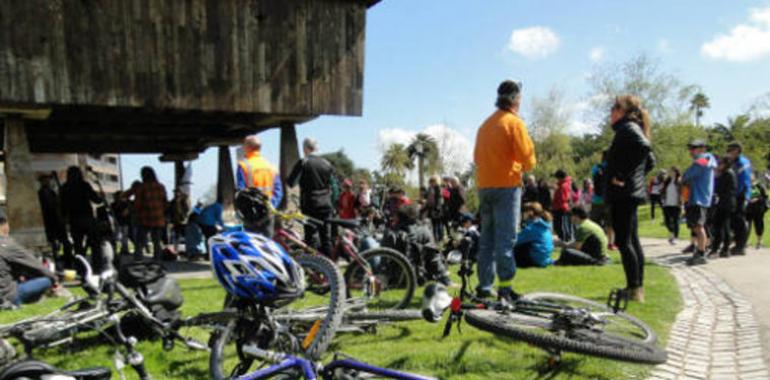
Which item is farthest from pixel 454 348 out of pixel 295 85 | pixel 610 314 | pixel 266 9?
pixel 266 9

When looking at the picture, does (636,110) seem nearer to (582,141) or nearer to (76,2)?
(76,2)

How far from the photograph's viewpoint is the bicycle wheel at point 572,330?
319 cm

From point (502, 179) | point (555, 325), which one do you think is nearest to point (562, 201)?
point (502, 179)

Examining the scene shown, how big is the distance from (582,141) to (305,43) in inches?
2756

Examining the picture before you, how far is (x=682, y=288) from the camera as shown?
700 centimetres

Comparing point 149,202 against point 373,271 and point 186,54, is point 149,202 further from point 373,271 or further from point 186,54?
point 373,271

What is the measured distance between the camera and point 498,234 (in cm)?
512

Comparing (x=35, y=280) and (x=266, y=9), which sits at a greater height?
(x=266, y=9)

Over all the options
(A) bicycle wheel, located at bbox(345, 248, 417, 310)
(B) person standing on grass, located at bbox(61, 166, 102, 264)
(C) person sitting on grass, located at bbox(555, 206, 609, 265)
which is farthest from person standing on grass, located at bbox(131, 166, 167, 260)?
(C) person sitting on grass, located at bbox(555, 206, 609, 265)

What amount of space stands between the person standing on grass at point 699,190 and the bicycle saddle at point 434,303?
24.6ft

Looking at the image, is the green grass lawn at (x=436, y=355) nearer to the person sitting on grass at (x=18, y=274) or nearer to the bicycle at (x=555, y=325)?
A: the bicycle at (x=555, y=325)

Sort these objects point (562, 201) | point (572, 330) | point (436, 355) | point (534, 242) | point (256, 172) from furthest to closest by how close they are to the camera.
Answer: point (562, 201)
point (534, 242)
point (256, 172)
point (436, 355)
point (572, 330)

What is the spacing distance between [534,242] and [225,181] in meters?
10.1

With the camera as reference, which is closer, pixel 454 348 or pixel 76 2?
pixel 454 348
